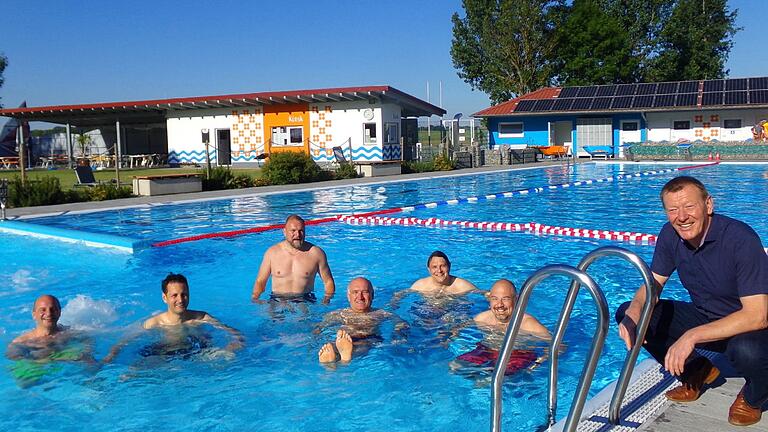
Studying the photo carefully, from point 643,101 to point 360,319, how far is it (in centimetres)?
3296

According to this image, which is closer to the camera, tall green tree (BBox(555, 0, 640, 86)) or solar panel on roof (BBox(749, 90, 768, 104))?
solar panel on roof (BBox(749, 90, 768, 104))

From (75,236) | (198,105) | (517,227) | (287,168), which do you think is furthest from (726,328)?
(198,105)

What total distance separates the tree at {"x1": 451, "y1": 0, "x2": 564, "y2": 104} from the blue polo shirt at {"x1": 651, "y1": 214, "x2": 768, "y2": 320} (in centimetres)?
4327

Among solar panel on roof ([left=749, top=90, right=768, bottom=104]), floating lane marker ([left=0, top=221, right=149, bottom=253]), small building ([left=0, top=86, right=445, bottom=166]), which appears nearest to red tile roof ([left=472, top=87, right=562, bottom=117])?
small building ([left=0, top=86, right=445, bottom=166])

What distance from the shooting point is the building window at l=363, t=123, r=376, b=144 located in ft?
104

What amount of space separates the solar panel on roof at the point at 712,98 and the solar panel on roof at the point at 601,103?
4418 mm

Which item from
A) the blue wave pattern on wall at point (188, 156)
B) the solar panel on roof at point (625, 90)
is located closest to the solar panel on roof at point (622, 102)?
the solar panel on roof at point (625, 90)

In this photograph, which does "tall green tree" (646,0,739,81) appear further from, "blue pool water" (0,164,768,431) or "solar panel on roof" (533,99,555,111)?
"blue pool water" (0,164,768,431)

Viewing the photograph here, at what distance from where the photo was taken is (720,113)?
3462 centimetres

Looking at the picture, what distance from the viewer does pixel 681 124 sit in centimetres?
3572

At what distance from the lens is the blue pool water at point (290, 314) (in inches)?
195

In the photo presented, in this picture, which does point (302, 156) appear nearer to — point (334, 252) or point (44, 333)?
point (334, 252)

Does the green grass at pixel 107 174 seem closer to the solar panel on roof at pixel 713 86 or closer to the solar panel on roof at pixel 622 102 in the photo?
the solar panel on roof at pixel 622 102

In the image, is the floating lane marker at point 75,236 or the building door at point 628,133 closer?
the floating lane marker at point 75,236
